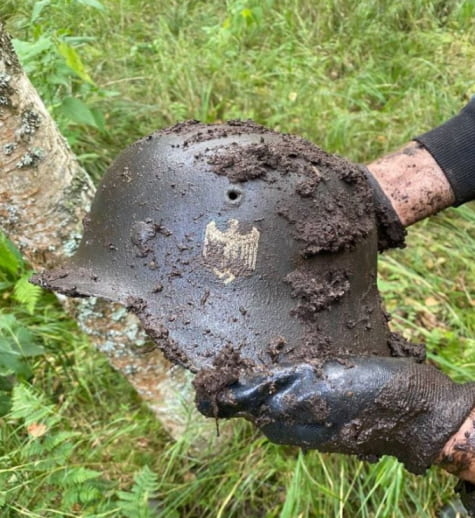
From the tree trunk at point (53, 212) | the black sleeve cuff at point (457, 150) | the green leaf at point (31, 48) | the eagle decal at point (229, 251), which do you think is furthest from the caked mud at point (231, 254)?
the green leaf at point (31, 48)

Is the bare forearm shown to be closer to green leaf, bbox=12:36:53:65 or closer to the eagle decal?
the eagle decal

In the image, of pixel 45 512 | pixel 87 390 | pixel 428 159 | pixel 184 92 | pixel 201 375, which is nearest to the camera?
pixel 201 375

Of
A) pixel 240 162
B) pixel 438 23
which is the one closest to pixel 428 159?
pixel 240 162

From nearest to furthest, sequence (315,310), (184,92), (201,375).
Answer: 1. (201,375)
2. (315,310)
3. (184,92)

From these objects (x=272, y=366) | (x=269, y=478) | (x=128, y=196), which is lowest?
(x=269, y=478)

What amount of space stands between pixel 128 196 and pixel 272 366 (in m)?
0.56

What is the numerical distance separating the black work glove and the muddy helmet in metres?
0.07

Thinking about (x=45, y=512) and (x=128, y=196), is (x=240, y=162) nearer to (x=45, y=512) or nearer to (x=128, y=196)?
(x=128, y=196)

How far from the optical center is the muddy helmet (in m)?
1.25

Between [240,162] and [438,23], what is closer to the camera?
[240,162]

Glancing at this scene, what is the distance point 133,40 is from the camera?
402 cm

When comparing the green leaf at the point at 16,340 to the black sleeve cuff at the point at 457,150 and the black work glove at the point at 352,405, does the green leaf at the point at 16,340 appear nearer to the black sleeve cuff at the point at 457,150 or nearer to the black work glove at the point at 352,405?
the black work glove at the point at 352,405

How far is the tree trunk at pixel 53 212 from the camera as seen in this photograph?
1605 millimetres

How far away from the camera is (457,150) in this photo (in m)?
1.88
